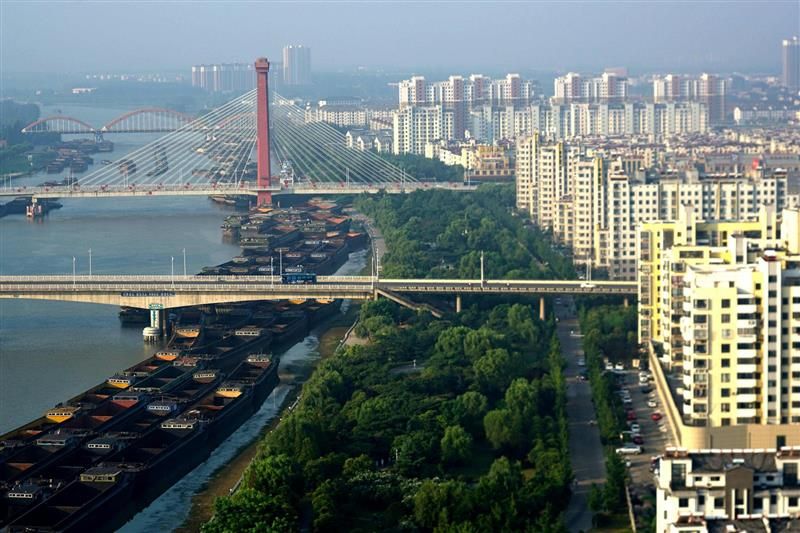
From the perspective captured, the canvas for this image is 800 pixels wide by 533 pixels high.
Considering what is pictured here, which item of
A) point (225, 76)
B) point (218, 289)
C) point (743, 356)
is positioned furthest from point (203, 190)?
point (225, 76)

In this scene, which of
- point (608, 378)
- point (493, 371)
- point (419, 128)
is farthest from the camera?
point (419, 128)

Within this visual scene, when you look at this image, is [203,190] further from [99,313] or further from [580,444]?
[580,444]

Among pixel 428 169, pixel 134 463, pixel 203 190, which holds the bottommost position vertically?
pixel 134 463

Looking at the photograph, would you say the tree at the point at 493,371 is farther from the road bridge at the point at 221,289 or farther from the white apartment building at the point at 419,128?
the white apartment building at the point at 419,128

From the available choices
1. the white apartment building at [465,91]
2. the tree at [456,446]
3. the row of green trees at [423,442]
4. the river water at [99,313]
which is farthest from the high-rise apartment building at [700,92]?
the tree at [456,446]

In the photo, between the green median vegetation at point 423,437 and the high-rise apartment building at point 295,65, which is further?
the high-rise apartment building at point 295,65

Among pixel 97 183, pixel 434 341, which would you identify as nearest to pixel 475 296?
pixel 434 341
